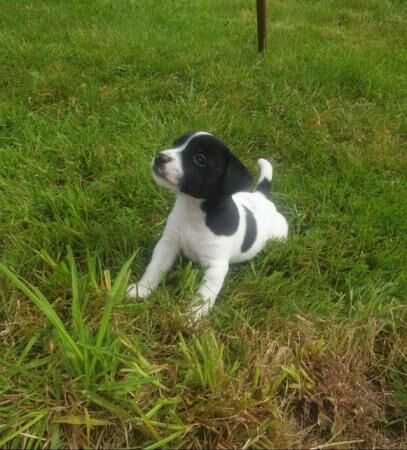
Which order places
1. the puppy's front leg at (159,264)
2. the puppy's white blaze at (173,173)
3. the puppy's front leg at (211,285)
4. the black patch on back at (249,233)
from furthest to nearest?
1. the black patch on back at (249,233)
2. the puppy's front leg at (159,264)
3. the puppy's front leg at (211,285)
4. the puppy's white blaze at (173,173)

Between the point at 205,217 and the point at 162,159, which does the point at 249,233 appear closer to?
the point at 205,217

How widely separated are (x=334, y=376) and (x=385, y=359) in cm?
32

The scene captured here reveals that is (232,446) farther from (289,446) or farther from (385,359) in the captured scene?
(385,359)

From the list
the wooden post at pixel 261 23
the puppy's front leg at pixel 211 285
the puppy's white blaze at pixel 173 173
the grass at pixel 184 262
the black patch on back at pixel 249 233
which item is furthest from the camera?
the wooden post at pixel 261 23

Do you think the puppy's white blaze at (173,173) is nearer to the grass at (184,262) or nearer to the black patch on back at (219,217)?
the black patch on back at (219,217)

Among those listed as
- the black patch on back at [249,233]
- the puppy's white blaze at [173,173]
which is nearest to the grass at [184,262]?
the black patch on back at [249,233]

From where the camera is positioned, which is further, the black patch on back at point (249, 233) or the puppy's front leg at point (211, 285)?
the black patch on back at point (249, 233)

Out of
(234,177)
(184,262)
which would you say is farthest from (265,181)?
(234,177)

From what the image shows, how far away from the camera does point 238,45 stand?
15.8 feet

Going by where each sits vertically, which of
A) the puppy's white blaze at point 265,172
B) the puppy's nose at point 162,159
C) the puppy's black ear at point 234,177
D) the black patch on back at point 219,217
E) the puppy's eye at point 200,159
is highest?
the puppy's nose at point 162,159

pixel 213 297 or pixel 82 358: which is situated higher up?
pixel 82 358

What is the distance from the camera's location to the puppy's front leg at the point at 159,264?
2.28m

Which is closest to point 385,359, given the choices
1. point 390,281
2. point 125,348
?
point 390,281

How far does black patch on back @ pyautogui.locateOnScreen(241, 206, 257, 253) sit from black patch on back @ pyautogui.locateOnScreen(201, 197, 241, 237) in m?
0.16
